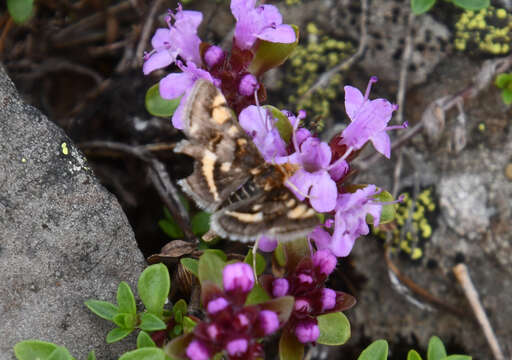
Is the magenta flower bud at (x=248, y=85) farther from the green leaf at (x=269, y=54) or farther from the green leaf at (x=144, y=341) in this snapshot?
the green leaf at (x=144, y=341)

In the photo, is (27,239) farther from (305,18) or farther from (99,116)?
(305,18)

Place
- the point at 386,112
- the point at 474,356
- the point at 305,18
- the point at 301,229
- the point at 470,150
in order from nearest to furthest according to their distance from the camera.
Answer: the point at 301,229 < the point at 386,112 < the point at 474,356 < the point at 470,150 < the point at 305,18

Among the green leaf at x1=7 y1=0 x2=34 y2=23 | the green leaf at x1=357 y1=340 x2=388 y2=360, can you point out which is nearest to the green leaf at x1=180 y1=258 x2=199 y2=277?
the green leaf at x1=357 y1=340 x2=388 y2=360

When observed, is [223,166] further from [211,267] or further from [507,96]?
[507,96]

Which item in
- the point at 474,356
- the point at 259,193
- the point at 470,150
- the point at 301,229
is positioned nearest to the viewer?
the point at 301,229

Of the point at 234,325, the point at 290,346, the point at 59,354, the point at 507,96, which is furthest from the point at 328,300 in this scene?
the point at 507,96

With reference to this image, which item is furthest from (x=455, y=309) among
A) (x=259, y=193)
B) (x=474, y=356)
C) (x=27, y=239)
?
(x=27, y=239)

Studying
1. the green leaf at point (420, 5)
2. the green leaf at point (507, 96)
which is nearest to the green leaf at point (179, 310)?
the green leaf at point (420, 5)
